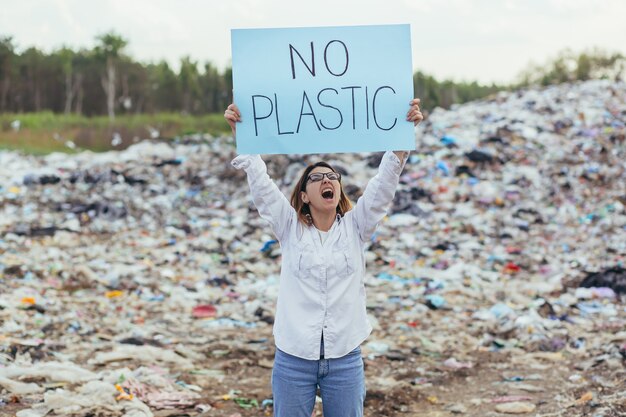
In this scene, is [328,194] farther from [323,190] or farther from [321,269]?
[321,269]

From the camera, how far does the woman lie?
2.25 metres

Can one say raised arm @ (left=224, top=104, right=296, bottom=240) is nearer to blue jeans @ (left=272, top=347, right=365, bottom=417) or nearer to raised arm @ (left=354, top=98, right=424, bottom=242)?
raised arm @ (left=354, top=98, right=424, bottom=242)

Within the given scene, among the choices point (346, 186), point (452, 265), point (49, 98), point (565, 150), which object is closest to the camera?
point (452, 265)

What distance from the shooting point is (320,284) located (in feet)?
7.43

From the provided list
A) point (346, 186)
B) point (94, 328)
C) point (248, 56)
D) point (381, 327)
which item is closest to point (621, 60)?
point (346, 186)

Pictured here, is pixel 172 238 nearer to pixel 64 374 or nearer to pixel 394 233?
pixel 394 233

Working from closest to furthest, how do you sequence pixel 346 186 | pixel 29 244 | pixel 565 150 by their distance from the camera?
1. pixel 29 244
2. pixel 346 186
3. pixel 565 150

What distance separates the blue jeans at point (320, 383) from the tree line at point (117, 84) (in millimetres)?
21898

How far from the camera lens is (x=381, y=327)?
569cm

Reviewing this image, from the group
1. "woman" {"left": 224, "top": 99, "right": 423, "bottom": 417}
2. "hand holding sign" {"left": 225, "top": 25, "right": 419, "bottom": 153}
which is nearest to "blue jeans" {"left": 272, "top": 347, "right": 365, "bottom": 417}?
"woman" {"left": 224, "top": 99, "right": 423, "bottom": 417}

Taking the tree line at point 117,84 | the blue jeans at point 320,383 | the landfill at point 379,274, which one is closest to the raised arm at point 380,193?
the blue jeans at point 320,383

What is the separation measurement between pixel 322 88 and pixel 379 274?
191 inches

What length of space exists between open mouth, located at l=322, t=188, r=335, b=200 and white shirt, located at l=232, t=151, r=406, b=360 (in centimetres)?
10

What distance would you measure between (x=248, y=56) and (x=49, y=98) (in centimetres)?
2583
